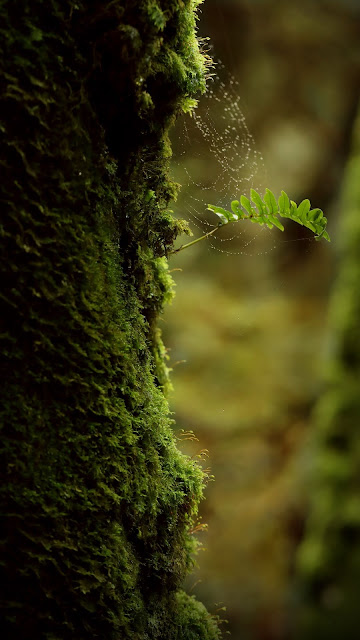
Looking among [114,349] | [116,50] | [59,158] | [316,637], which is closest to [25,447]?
[114,349]

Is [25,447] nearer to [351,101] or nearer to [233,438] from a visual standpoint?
[233,438]

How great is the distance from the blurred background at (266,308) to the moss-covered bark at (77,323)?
3.30 m

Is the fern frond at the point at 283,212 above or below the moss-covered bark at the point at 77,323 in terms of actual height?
above

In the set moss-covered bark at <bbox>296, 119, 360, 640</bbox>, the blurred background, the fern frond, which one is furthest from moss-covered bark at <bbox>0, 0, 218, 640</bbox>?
the blurred background

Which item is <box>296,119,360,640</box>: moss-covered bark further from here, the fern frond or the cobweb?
the fern frond

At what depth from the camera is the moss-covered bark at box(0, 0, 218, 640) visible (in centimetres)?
97

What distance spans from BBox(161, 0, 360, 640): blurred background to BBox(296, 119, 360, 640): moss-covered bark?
4.73ft

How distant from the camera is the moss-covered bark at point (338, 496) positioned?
9.73 feet

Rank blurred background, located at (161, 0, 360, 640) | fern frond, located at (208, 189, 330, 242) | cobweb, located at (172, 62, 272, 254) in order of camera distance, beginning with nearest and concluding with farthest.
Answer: fern frond, located at (208, 189, 330, 242), cobweb, located at (172, 62, 272, 254), blurred background, located at (161, 0, 360, 640)

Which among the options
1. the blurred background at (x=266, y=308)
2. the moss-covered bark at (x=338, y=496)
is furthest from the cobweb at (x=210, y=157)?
the blurred background at (x=266, y=308)

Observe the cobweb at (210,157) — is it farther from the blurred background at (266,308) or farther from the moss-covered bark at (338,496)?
the blurred background at (266,308)

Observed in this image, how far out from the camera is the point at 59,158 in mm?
1042

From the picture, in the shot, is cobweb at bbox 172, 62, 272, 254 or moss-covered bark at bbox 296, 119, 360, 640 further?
moss-covered bark at bbox 296, 119, 360, 640

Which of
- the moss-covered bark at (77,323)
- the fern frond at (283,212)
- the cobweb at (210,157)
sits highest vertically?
the cobweb at (210,157)
